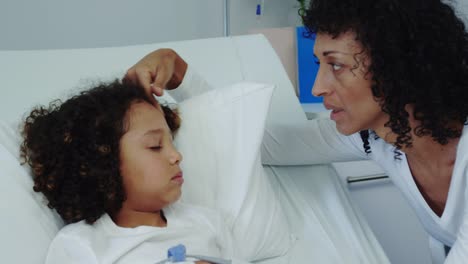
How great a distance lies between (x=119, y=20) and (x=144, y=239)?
143cm

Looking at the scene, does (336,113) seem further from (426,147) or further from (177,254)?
(177,254)

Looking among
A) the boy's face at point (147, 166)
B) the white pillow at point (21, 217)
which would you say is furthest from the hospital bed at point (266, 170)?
the boy's face at point (147, 166)

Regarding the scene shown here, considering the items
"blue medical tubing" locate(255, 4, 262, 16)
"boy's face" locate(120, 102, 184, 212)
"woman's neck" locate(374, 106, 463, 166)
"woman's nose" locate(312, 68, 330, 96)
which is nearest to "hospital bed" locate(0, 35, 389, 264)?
"boy's face" locate(120, 102, 184, 212)

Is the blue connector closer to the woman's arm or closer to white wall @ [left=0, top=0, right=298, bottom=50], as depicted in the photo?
the woman's arm

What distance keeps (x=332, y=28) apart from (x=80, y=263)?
629mm

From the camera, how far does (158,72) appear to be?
1119mm

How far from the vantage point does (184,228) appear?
96 cm

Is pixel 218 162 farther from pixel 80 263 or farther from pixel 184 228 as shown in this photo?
pixel 80 263

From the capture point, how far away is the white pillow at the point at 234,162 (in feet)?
3.58

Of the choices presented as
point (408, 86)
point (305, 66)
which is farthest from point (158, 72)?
point (305, 66)

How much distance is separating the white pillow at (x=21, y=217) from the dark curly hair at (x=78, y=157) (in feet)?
0.06

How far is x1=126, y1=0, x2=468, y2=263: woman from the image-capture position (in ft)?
2.87

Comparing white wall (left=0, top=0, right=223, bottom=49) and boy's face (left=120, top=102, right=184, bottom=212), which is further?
white wall (left=0, top=0, right=223, bottom=49)

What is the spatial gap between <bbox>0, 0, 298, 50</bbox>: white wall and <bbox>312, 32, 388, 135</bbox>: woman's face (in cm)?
133
